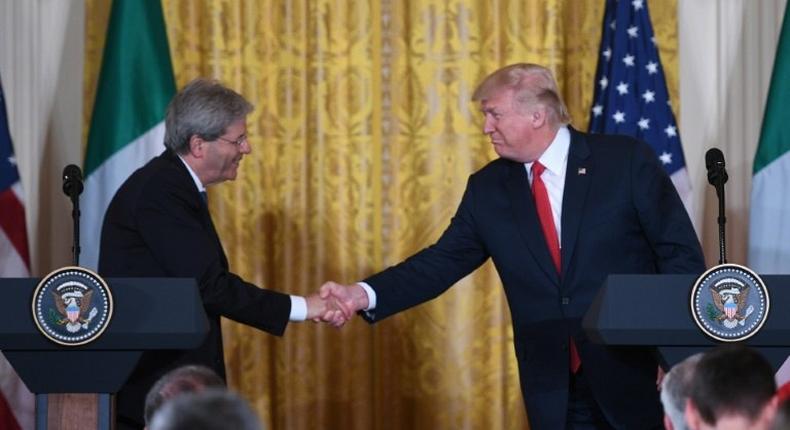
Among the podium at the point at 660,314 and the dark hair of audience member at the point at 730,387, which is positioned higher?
the dark hair of audience member at the point at 730,387

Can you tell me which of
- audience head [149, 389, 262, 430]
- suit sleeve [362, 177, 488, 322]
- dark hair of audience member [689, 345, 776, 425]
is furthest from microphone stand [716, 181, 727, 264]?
audience head [149, 389, 262, 430]

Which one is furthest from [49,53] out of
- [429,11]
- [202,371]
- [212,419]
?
[212,419]

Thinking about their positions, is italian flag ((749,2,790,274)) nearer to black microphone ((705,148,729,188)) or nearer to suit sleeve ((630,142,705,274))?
suit sleeve ((630,142,705,274))

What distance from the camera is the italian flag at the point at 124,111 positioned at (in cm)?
689

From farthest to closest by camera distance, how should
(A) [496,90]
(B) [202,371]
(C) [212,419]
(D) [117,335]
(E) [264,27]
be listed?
(E) [264,27], (A) [496,90], (D) [117,335], (B) [202,371], (C) [212,419]

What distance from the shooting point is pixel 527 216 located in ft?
17.7

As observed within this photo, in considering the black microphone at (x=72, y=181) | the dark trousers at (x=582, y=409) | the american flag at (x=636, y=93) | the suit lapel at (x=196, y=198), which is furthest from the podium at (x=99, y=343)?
the american flag at (x=636, y=93)

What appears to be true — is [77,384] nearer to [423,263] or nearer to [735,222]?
[423,263]

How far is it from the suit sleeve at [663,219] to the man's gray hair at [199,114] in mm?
1628

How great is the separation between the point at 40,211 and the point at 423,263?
2560 millimetres

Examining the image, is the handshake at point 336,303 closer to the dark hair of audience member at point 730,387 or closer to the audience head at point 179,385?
the audience head at point 179,385

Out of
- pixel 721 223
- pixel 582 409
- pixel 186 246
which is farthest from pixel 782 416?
pixel 186 246

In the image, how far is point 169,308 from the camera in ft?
14.5

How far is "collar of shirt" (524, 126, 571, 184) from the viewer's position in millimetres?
5477
